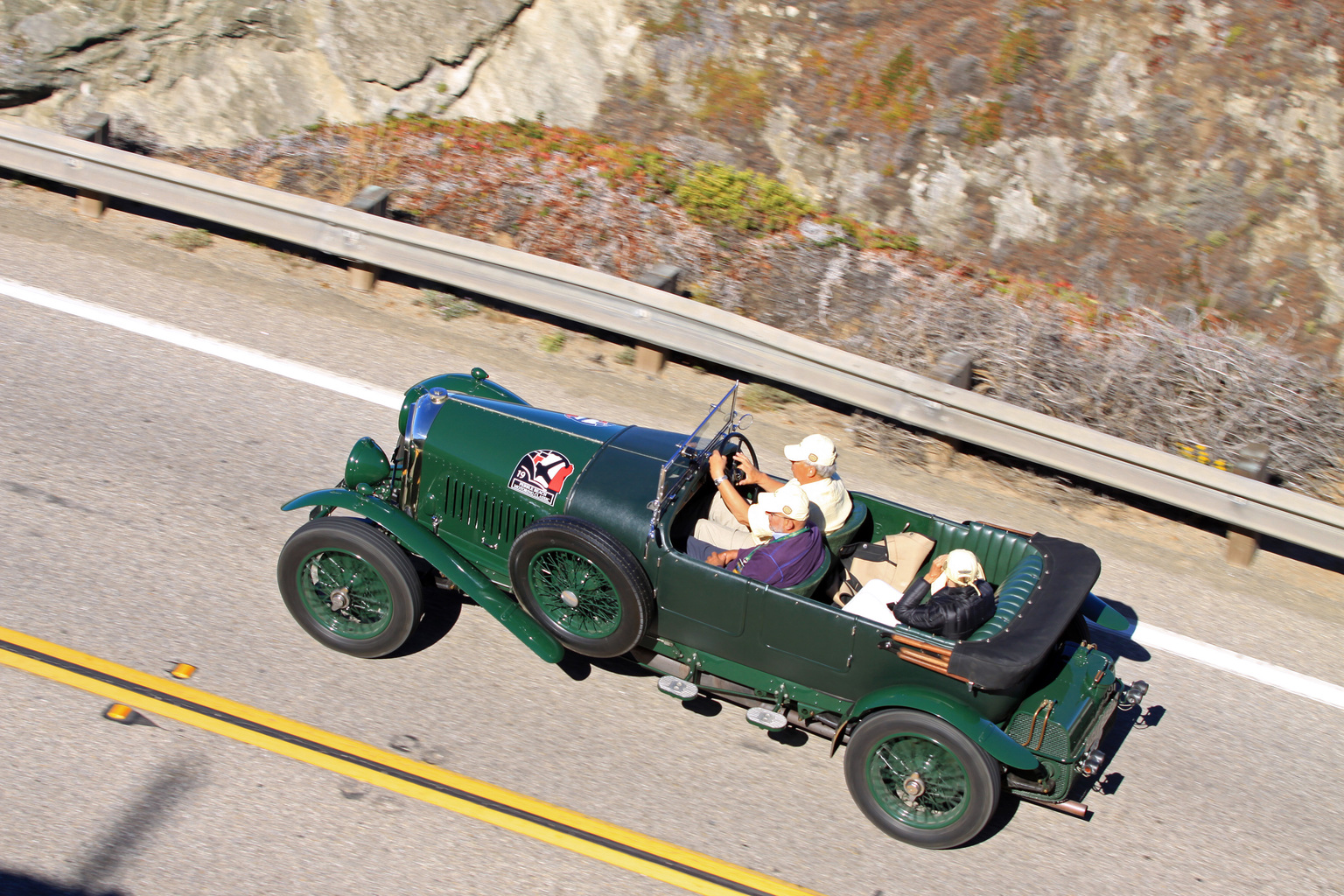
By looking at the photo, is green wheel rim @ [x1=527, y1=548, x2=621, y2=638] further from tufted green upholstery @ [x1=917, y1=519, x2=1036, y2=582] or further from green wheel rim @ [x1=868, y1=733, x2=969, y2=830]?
tufted green upholstery @ [x1=917, y1=519, x2=1036, y2=582]

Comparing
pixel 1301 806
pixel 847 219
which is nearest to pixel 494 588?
pixel 1301 806

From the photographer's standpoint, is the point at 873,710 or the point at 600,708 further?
the point at 600,708

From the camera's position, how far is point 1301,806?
5.59m

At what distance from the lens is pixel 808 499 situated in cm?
569

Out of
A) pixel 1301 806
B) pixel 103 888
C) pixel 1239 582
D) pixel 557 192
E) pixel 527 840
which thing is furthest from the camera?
pixel 557 192

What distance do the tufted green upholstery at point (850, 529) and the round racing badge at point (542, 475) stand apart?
1.44 m

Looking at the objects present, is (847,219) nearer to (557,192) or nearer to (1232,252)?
(557,192)

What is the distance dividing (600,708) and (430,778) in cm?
96

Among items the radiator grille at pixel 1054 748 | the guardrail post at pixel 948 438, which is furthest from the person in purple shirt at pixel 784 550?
the guardrail post at pixel 948 438

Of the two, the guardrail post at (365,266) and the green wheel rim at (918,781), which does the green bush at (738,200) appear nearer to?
the guardrail post at (365,266)

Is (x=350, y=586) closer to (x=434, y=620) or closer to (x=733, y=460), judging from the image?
(x=434, y=620)

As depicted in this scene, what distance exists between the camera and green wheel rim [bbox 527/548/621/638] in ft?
17.5

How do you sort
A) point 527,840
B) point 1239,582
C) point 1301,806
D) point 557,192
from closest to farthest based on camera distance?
point 527,840, point 1301,806, point 1239,582, point 557,192

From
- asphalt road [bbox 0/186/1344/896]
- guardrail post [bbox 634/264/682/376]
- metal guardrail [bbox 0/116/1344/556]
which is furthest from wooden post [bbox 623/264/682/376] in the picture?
asphalt road [bbox 0/186/1344/896]
